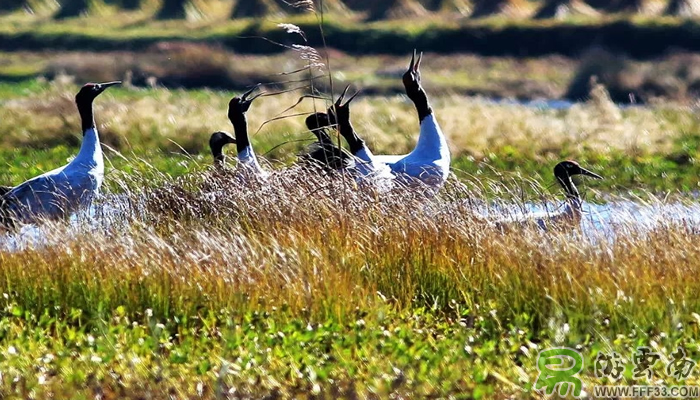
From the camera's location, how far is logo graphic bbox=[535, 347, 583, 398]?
6.05 meters

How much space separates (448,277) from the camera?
7.97 meters

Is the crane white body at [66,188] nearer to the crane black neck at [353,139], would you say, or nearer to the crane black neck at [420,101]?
the crane black neck at [353,139]

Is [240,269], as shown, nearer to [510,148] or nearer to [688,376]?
[688,376]

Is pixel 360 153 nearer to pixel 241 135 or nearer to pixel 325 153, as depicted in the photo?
pixel 241 135

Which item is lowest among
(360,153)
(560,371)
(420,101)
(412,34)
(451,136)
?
(412,34)

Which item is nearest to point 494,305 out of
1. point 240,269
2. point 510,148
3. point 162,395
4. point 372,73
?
point 240,269

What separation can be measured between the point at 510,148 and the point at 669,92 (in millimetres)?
15490

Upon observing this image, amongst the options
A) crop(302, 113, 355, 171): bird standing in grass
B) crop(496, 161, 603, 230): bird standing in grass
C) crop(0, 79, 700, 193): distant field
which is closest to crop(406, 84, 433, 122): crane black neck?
crop(302, 113, 355, 171): bird standing in grass

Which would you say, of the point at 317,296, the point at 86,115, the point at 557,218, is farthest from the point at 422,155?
the point at 317,296

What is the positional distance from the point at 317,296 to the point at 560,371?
1.74 m

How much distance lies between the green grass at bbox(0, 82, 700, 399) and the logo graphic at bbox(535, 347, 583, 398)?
75mm

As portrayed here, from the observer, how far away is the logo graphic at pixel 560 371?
6.05 m

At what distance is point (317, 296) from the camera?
7398mm

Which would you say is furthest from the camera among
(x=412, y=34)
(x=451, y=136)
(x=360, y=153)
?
(x=412, y=34)
